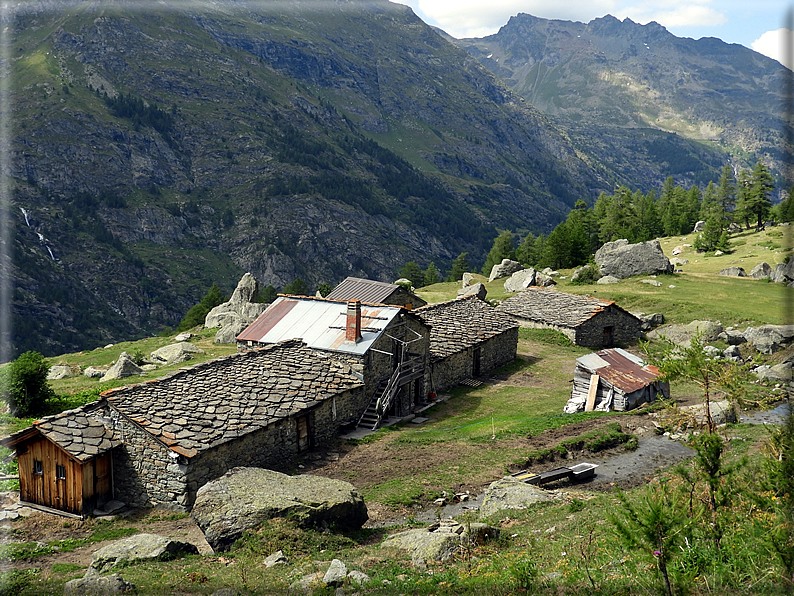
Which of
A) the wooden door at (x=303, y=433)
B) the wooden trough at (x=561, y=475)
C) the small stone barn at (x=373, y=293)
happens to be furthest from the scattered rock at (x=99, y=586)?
the small stone barn at (x=373, y=293)

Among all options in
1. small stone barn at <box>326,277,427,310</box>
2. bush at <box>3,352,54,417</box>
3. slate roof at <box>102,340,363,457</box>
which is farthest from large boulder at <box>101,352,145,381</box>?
small stone barn at <box>326,277,427,310</box>

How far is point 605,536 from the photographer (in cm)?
1477

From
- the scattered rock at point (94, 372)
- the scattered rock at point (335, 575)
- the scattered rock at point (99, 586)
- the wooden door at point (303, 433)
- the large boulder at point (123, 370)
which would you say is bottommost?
the scattered rock at point (94, 372)

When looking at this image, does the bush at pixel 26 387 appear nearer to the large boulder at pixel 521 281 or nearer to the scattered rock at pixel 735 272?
the large boulder at pixel 521 281

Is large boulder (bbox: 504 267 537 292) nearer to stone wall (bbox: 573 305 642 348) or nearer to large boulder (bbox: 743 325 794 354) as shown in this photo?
stone wall (bbox: 573 305 642 348)

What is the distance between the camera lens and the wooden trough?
77.5 ft

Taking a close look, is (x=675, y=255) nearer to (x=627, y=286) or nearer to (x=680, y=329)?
(x=627, y=286)

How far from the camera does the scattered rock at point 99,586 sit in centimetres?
1389

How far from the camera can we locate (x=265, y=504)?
18422 mm

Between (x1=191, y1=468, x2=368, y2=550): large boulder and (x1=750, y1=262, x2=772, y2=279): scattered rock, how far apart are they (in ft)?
215

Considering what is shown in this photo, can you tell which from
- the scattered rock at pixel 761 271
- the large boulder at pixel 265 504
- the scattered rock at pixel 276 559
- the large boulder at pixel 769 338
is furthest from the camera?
the scattered rock at pixel 761 271

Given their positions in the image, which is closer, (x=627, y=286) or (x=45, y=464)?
(x=45, y=464)

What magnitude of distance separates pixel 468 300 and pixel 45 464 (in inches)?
1462

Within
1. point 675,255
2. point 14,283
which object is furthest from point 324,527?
point 14,283
